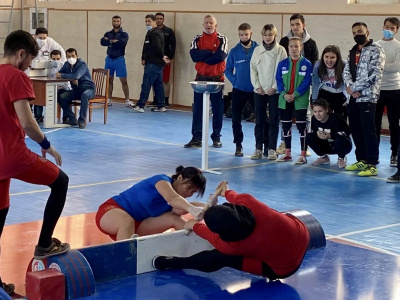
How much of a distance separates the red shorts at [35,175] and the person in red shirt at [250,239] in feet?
3.40

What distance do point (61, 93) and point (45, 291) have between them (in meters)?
8.89

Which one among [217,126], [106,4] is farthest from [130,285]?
[106,4]

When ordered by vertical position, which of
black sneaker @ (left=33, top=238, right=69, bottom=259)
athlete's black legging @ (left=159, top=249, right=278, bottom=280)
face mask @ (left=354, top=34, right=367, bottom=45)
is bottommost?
athlete's black legging @ (left=159, top=249, right=278, bottom=280)

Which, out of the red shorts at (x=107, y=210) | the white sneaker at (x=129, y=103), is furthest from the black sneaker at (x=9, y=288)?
the white sneaker at (x=129, y=103)

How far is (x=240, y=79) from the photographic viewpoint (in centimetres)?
1091

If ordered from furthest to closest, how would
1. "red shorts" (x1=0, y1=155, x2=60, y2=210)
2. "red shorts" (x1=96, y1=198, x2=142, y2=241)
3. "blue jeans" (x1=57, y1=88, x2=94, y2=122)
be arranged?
"blue jeans" (x1=57, y1=88, x2=94, y2=122), "red shorts" (x1=96, y1=198, x2=142, y2=241), "red shorts" (x1=0, y1=155, x2=60, y2=210)

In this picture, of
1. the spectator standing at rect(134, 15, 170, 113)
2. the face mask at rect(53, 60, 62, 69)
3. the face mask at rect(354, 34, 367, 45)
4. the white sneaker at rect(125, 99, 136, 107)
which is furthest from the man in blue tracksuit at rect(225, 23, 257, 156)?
the white sneaker at rect(125, 99, 136, 107)

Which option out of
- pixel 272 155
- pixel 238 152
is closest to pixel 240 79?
pixel 238 152

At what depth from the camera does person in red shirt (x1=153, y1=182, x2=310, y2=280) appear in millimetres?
5141

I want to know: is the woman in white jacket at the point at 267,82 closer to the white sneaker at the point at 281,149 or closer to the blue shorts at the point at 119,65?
the white sneaker at the point at 281,149

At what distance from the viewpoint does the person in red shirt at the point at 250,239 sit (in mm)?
5141

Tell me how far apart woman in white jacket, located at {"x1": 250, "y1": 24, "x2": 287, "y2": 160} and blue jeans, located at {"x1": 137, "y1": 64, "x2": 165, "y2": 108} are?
5317 mm

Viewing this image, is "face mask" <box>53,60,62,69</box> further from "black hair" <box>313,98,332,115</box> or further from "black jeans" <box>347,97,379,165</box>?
"black jeans" <box>347,97,379,165</box>

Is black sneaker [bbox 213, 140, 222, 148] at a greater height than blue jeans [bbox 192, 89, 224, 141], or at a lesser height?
lesser
